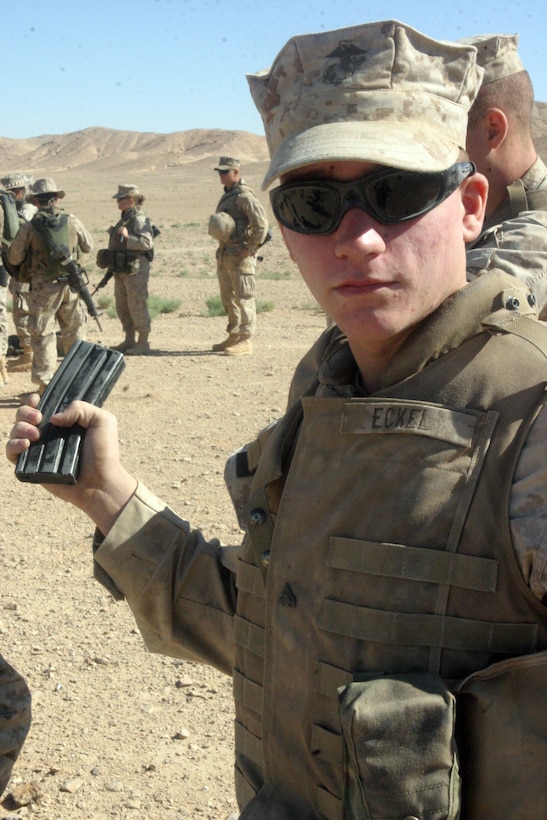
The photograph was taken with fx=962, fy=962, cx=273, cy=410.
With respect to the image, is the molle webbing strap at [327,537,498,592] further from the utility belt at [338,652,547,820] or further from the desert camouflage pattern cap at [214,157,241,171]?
the desert camouflage pattern cap at [214,157,241,171]

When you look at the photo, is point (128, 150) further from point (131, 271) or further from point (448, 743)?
point (448, 743)

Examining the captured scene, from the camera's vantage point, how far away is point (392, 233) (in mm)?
1327

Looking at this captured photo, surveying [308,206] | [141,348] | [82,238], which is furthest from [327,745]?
[141,348]

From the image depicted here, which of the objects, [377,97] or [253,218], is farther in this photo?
[253,218]

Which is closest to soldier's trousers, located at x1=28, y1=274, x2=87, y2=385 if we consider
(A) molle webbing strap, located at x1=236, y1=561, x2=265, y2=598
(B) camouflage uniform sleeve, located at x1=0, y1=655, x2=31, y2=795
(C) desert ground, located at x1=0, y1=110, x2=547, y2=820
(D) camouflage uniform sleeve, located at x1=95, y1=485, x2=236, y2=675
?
(C) desert ground, located at x1=0, y1=110, x2=547, y2=820

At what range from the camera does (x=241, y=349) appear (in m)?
10.6

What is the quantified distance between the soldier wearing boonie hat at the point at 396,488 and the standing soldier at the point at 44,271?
24.4 ft

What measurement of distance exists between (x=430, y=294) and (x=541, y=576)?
17.0 inches

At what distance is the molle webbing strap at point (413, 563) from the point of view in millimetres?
1215

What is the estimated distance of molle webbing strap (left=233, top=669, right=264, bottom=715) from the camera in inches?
59.2

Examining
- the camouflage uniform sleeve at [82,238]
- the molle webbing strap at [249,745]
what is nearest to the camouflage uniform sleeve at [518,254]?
the molle webbing strap at [249,745]

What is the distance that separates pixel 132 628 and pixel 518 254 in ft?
8.60

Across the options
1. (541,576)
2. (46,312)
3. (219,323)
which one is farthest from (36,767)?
(219,323)

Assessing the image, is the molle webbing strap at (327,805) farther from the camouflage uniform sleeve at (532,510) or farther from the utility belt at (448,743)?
the camouflage uniform sleeve at (532,510)
